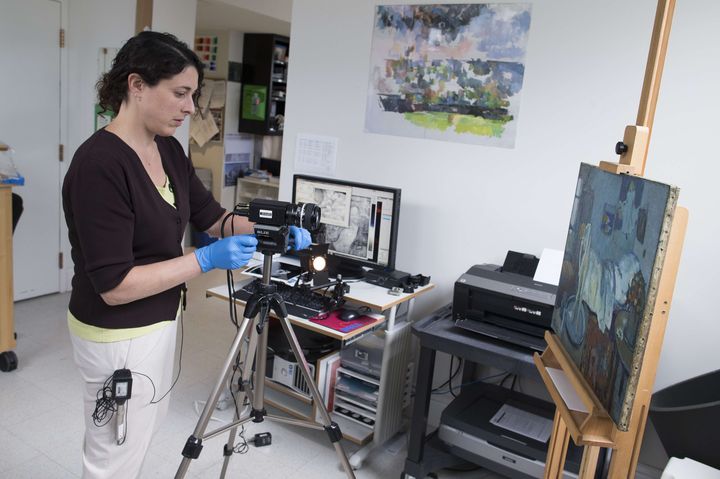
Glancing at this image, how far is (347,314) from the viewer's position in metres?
2.37

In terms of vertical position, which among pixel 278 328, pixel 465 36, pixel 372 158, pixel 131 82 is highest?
pixel 465 36

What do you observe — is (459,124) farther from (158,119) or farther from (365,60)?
(158,119)

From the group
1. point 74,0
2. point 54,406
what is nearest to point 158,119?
point 54,406

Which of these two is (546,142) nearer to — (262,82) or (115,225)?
(115,225)

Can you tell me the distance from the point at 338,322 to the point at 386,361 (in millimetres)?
305

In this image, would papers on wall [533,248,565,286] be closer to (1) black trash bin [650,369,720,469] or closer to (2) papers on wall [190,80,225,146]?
(1) black trash bin [650,369,720,469]

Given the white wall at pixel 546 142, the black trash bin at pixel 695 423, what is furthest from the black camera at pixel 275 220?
the black trash bin at pixel 695 423

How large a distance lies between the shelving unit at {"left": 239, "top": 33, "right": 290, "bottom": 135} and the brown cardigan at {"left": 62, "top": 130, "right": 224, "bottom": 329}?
4365mm

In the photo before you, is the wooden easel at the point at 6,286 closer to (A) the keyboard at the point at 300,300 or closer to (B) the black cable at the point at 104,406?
(A) the keyboard at the point at 300,300

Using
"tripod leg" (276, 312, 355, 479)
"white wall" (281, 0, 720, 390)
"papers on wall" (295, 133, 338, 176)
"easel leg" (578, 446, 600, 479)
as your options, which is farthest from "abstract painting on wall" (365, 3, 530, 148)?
"easel leg" (578, 446, 600, 479)

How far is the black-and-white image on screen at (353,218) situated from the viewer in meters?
2.57

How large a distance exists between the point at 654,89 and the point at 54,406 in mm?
2745

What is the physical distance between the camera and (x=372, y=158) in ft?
9.51

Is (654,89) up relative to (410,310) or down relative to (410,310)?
up
